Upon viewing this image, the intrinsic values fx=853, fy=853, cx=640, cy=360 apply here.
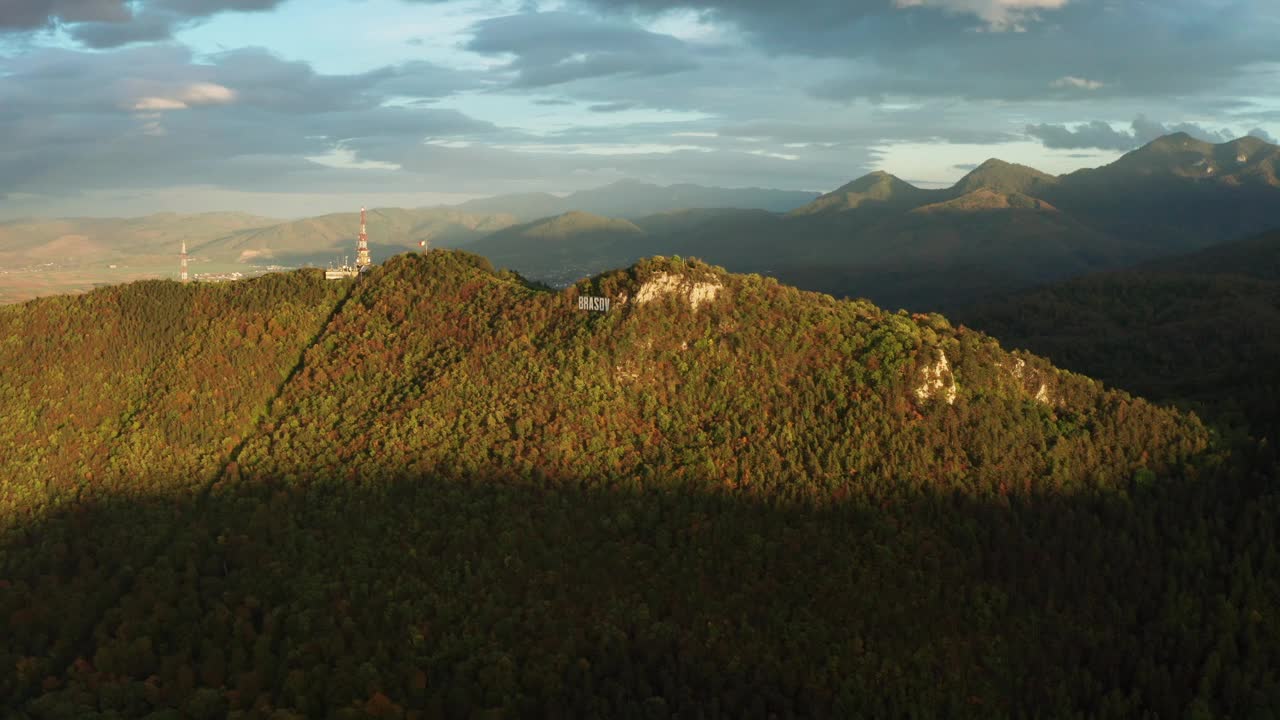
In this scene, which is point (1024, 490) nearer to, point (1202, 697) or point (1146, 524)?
point (1146, 524)

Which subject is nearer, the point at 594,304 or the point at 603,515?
the point at 603,515

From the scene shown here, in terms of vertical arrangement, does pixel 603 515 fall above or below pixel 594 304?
below

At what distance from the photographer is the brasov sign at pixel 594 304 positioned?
4250 inches

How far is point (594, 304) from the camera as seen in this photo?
109 metres

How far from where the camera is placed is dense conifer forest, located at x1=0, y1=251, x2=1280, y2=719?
6869 cm

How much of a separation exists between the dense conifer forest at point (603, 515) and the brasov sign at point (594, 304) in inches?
47.2

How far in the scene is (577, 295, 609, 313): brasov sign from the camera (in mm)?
107938

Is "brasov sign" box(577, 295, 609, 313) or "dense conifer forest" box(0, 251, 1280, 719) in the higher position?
"brasov sign" box(577, 295, 609, 313)

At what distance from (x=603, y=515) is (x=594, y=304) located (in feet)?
105

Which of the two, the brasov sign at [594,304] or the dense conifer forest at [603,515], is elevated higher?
the brasov sign at [594,304]

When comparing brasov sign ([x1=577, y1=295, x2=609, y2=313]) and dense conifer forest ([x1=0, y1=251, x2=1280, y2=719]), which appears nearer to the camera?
dense conifer forest ([x1=0, y1=251, x2=1280, y2=719])

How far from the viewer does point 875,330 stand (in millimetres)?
103812

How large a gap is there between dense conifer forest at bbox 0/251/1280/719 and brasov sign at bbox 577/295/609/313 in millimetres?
1200

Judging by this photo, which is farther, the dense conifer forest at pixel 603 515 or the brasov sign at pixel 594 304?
the brasov sign at pixel 594 304
